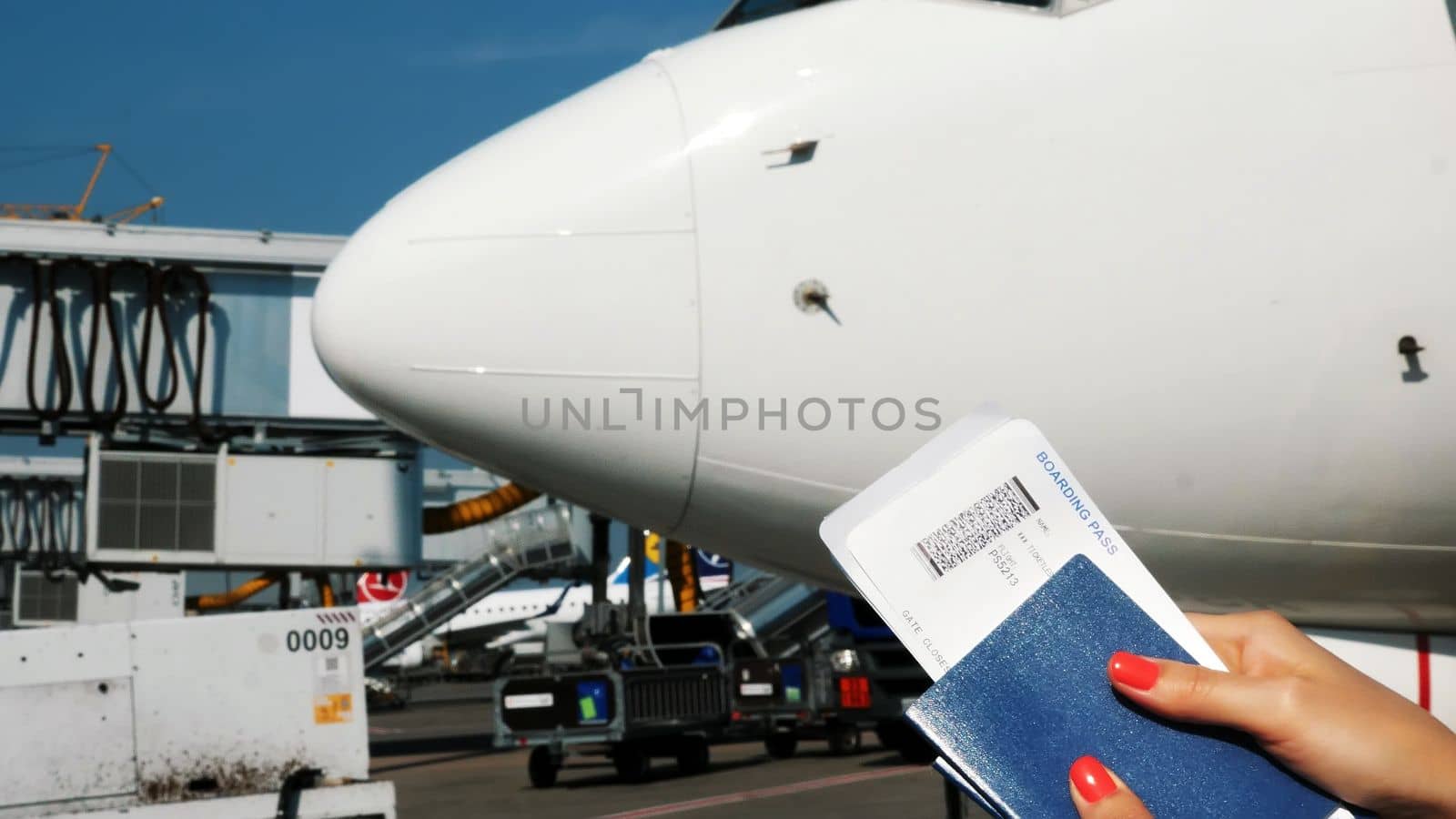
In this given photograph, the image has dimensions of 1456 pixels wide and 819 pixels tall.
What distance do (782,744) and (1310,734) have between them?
17320mm

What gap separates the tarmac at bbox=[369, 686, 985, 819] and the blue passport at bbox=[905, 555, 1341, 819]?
830cm

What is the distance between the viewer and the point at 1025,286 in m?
4.17

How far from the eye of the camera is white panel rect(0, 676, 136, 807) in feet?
26.5

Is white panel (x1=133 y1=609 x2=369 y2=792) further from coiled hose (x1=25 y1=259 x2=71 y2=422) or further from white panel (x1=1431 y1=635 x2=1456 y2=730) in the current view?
coiled hose (x1=25 y1=259 x2=71 y2=422)

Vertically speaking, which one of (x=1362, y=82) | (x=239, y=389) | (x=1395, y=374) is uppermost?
(x=239, y=389)

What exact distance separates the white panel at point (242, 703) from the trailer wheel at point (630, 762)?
7.85 meters

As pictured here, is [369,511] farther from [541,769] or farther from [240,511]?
[541,769]

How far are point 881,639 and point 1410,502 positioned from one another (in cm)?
1412

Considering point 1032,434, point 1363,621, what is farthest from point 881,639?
point 1032,434

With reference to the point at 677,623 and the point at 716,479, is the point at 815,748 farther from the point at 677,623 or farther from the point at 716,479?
the point at 716,479

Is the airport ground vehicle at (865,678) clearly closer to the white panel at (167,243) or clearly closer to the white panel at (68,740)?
the white panel at (167,243)

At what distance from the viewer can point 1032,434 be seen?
78.8 inches

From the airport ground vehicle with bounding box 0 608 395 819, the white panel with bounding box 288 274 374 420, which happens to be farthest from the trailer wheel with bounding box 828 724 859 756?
the airport ground vehicle with bounding box 0 608 395 819

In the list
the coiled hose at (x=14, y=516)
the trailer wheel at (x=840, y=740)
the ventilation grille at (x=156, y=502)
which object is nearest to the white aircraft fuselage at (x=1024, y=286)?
the ventilation grille at (x=156, y=502)
